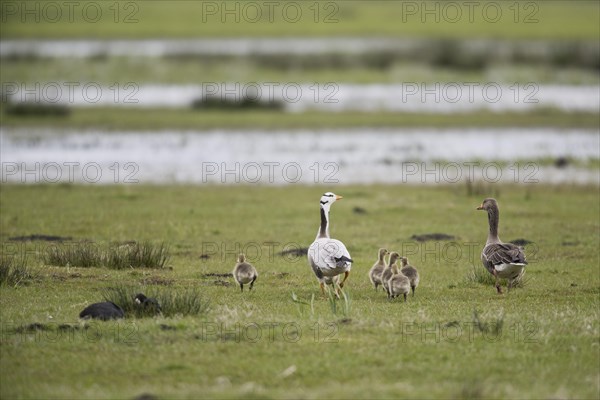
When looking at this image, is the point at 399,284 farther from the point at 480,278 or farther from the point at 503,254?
the point at 480,278

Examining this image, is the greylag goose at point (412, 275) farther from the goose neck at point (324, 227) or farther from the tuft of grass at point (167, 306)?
the tuft of grass at point (167, 306)

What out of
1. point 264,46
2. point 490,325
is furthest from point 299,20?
point 490,325

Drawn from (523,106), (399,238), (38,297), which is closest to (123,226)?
(399,238)


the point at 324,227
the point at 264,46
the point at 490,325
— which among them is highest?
the point at 264,46

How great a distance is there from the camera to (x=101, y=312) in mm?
12852

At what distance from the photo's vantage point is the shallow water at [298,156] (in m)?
33.3

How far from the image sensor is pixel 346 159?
37.2 metres

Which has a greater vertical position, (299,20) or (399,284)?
(299,20)

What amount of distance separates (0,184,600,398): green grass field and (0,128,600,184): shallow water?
8.84 m

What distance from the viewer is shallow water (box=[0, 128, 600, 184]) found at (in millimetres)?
33281

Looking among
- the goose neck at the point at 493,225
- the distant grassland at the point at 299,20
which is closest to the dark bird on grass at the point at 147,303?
the goose neck at the point at 493,225

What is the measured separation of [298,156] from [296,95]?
69.1 ft

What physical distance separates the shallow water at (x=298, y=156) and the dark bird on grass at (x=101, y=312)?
758 inches

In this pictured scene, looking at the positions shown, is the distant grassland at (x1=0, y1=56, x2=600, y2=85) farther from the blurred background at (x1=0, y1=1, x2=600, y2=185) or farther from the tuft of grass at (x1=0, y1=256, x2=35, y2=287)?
the tuft of grass at (x1=0, y1=256, x2=35, y2=287)
